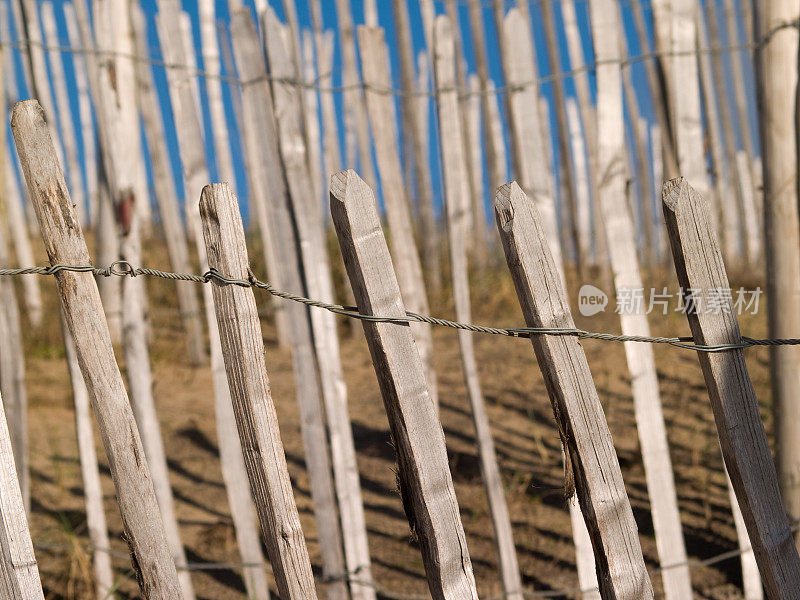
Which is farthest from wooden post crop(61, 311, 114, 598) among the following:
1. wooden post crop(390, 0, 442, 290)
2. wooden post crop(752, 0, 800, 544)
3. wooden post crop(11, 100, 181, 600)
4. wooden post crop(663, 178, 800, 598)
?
wooden post crop(390, 0, 442, 290)

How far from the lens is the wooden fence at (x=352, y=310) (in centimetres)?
121

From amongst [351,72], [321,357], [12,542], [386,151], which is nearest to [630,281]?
[386,151]

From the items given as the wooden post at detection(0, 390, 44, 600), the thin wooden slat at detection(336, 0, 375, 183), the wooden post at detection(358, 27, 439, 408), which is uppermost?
the thin wooden slat at detection(336, 0, 375, 183)

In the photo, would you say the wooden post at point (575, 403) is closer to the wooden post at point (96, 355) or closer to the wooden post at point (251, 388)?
the wooden post at point (251, 388)

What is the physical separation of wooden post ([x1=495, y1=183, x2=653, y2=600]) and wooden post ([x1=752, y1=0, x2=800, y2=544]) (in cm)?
108

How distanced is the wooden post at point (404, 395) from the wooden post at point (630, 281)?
106cm

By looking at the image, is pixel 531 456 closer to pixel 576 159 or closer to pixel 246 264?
pixel 246 264

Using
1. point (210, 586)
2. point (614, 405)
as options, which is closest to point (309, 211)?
point (210, 586)

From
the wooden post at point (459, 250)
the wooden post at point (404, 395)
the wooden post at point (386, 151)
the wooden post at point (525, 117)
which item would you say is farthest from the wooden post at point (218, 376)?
the wooden post at point (404, 395)

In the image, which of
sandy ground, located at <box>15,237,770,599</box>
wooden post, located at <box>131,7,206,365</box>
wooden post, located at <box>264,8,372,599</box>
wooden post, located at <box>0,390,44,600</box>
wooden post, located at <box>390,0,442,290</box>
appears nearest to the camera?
wooden post, located at <box>0,390,44,600</box>

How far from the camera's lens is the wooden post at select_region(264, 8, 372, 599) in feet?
7.34

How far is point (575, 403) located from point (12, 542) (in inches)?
36.3

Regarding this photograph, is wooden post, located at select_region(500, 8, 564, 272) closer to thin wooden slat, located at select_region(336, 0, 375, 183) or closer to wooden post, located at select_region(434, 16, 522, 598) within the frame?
wooden post, located at select_region(434, 16, 522, 598)

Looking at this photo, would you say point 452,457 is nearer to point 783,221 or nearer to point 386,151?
point 386,151
